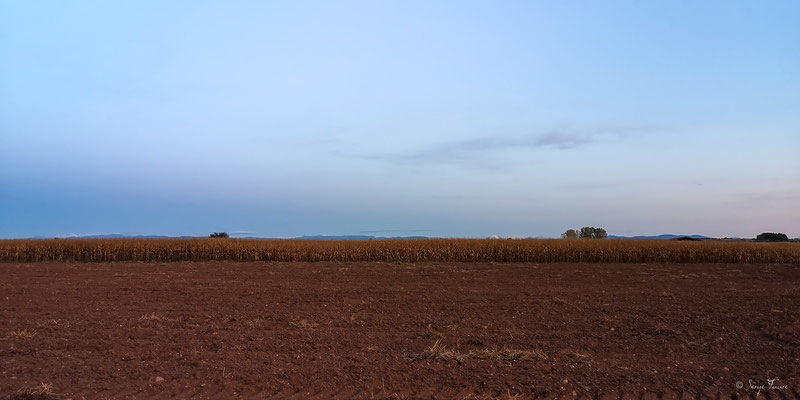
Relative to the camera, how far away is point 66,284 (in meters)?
17.1

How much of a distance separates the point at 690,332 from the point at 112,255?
33758mm

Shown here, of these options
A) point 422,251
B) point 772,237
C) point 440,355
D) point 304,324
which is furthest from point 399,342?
point 772,237

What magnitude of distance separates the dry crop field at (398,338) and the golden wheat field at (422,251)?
43.5ft

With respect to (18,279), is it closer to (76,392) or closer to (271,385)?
(76,392)

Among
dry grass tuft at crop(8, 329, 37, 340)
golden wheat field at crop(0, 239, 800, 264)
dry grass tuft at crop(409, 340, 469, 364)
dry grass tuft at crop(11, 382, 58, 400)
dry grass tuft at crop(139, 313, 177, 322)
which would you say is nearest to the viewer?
dry grass tuft at crop(11, 382, 58, 400)

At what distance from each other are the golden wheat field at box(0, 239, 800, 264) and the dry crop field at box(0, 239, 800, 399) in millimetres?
13255

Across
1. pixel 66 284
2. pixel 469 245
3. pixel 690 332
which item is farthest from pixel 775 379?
pixel 469 245

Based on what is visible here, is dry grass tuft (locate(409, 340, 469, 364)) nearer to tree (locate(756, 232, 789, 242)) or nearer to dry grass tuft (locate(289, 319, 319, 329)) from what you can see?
dry grass tuft (locate(289, 319, 319, 329))

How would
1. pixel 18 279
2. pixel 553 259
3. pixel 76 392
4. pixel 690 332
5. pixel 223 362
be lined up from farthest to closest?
pixel 553 259 → pixel 18 279 → pixel 690 332 → pixel 223 362 → pixel 76 392

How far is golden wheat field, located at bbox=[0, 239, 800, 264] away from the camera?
104 ft

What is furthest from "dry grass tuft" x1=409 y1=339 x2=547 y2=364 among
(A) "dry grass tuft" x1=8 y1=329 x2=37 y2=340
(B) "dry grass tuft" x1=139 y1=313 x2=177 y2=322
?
(A) "dry grass tuft" x1=8 y1=329 x2=37 y2=340

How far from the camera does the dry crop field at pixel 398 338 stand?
6.54 metres

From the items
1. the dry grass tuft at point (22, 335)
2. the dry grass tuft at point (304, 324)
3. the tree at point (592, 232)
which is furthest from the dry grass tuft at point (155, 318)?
the tree at point (592, 232)

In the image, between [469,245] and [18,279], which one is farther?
[469,245]
